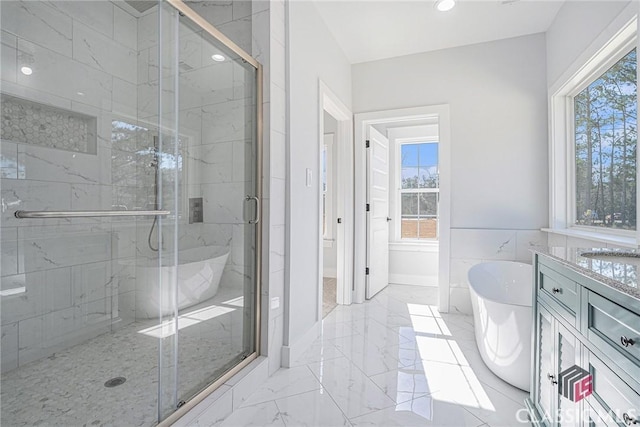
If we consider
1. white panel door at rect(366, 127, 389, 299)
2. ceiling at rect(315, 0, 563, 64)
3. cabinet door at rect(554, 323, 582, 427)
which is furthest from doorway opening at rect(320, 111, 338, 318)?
cabinet door at rect(554, 323, 582, 427)

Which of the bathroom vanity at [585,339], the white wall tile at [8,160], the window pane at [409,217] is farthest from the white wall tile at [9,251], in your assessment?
the window pane at [409,217]

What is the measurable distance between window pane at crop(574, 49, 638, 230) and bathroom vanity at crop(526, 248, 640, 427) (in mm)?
1019

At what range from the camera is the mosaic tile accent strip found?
1800 millimetres

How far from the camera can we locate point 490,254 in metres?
3.15

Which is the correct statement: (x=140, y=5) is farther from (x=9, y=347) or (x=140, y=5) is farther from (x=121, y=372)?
(x=121, y=372)

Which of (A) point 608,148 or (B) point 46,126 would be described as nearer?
(B) point 46,126

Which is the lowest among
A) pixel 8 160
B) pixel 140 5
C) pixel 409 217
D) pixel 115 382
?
pixel 115 382

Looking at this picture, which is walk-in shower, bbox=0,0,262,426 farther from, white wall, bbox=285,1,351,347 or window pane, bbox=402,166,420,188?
window pane, bbox=402,166,420,188

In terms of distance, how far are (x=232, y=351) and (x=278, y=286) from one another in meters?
0.48

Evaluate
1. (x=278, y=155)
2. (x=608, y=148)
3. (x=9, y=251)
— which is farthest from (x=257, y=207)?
(x=608, y=148)

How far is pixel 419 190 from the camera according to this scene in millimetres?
4516

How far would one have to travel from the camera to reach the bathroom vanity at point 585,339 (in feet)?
2.60

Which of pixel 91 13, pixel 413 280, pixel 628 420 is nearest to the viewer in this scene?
pixel 628 420

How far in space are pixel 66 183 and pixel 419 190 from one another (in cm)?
395
